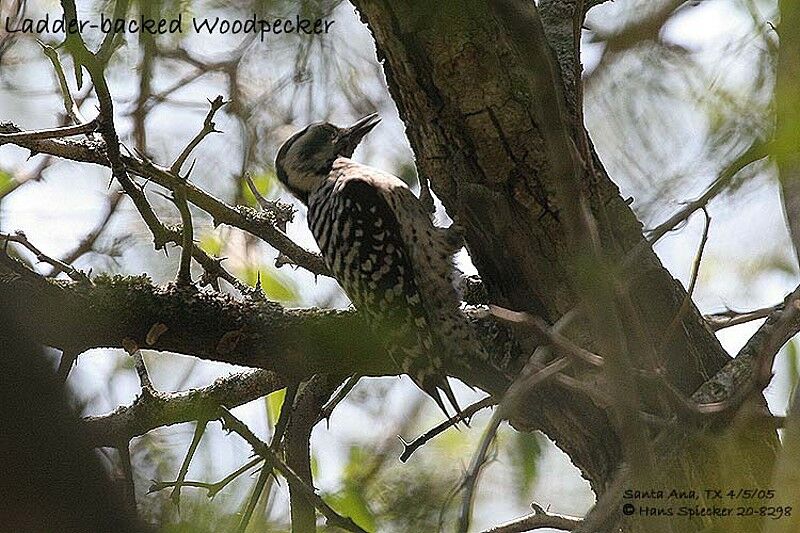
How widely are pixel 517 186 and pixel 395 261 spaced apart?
83cm

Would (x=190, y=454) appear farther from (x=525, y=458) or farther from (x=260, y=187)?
(x=260, y=187)

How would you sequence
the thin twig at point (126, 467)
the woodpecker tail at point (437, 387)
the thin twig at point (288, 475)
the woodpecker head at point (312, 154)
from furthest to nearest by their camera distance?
the woodpecker head at point (312, 154)
the woodpecker tail at point (437, 387)
the thin twig at point (288, 475)
the thin twig at point (126, 467)

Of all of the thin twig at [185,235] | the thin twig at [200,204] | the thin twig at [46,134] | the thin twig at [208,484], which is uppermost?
the thin twig at [200,204]

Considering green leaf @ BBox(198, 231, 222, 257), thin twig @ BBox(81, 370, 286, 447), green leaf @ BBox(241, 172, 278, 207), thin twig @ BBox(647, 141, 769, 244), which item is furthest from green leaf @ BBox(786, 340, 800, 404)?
green leaf @ BBox(198, 231, 222, 257)

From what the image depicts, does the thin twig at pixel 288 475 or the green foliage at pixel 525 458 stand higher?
the green foliage at pixel 525 458

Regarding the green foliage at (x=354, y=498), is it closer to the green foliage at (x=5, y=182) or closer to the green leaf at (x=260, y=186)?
the green leaf at (x=260, y=186)

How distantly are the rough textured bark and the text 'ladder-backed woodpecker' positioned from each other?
1.18 feet

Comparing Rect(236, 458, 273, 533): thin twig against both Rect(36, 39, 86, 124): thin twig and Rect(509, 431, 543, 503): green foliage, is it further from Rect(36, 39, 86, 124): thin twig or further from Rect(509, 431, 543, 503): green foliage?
Rect(36, 39, 86, 124): thin twig

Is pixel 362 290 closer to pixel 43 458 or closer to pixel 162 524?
pixel 162 524

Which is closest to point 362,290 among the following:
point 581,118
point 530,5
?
point 581,118

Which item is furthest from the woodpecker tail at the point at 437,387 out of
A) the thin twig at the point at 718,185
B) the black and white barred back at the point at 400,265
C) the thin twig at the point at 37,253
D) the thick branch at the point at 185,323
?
the thin twig at the point at 718,185

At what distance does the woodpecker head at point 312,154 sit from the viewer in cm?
321

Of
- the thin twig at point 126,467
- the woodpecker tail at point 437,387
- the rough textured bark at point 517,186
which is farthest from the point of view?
the woodpecker tail at point 437,387

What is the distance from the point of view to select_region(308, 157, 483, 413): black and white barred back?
2543 millimetres
